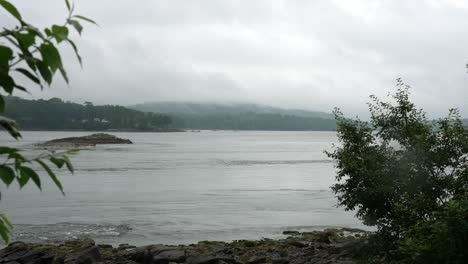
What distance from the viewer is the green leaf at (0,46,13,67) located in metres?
1.71

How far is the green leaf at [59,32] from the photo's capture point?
1754 millimetres

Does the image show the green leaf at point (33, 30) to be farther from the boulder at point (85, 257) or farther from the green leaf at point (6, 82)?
the boulder at point (85, 257)

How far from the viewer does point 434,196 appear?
13961mm

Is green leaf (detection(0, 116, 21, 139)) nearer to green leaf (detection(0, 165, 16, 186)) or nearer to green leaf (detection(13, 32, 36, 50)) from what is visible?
green leaf (detection(0, 165, 16, 186))

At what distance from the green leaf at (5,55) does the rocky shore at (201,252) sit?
1676 centimetres

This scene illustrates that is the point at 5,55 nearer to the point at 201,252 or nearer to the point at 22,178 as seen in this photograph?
the point at 22,178

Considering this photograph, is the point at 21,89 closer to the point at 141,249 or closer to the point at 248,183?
the point at 141,249

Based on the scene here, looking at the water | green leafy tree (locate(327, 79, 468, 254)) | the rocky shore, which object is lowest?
the water

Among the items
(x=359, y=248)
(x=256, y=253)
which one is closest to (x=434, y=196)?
(x=359, y=248)

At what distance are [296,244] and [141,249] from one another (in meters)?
6.91

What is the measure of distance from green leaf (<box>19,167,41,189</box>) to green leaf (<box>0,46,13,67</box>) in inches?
14.3

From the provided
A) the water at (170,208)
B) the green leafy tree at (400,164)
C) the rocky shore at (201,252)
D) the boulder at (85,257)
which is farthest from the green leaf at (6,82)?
the water at (170,208)

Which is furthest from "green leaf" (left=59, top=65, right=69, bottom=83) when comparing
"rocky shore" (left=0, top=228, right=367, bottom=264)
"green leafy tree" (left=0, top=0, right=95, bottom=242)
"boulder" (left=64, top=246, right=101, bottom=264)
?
"boulder" (left=64, top=246, right=101, bottom=264)

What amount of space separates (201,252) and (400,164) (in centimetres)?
1048
